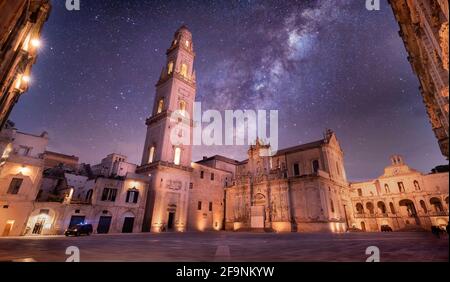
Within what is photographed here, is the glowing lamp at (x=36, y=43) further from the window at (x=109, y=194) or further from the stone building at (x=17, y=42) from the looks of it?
the window at (x=109, y=194)

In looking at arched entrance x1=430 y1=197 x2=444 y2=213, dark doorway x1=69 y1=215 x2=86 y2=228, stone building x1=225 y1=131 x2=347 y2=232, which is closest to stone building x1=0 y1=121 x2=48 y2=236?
dark doorway x1=69 y1=215 x2=86 y2=228

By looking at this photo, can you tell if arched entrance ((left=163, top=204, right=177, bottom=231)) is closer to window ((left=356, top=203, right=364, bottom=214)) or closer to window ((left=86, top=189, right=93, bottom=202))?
window ((left=86, top=189, right=93, bottom=202))

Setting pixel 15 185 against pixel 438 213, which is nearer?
pixel 15 185

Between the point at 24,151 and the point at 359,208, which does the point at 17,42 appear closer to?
the point at 24,151

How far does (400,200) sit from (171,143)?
45.2m

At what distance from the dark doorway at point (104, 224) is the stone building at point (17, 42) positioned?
1722 cm

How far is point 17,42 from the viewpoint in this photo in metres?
10.3

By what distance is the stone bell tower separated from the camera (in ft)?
101

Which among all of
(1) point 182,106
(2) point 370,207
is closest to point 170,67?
(1) point 182,106

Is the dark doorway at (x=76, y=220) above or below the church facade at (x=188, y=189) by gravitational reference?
below

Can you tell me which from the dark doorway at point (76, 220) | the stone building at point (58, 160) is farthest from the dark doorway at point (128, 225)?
the stone building at point (58, 160)

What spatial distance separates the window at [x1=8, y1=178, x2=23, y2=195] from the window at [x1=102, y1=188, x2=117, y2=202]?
26.4ft

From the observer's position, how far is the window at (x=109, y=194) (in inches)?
1047
